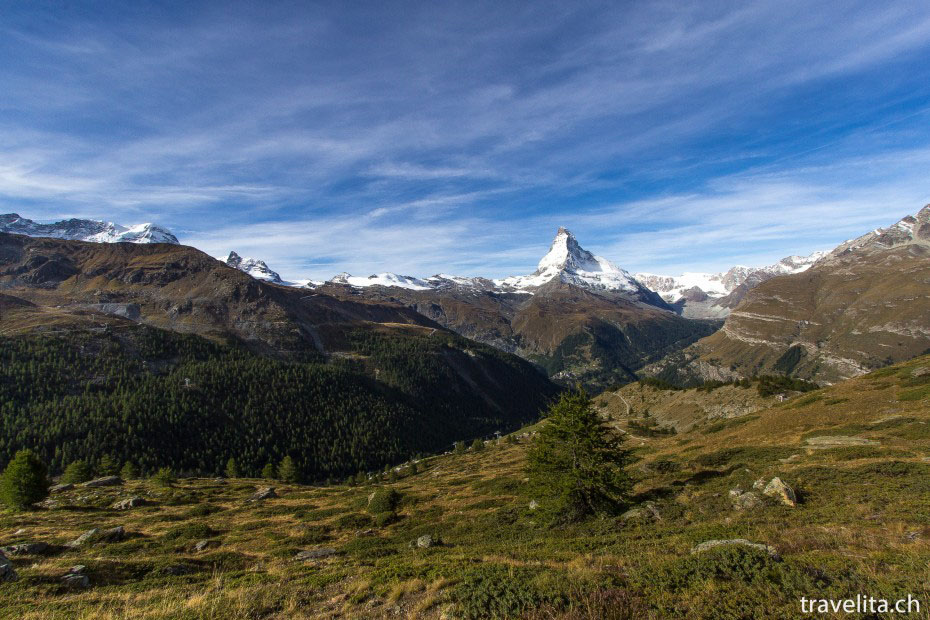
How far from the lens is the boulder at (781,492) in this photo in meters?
25.6

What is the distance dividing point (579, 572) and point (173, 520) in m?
57.6

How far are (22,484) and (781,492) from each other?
92.8m

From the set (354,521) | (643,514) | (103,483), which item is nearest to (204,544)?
(354,521)

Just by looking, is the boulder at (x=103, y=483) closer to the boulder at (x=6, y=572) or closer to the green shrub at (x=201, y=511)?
the green shrub at (x=201, y=511)

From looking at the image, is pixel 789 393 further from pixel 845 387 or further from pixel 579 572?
pixel 579 572

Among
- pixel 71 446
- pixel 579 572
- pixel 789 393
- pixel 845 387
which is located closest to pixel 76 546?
pixel 579 572

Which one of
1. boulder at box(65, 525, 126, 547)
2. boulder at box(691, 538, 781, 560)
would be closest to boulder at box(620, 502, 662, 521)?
boulder at box(691, 538, 781, 560)

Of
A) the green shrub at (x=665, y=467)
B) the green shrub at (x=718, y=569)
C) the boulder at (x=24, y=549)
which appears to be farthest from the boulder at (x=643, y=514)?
the boulder at (x=24, y=549)

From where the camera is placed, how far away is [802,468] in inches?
1291

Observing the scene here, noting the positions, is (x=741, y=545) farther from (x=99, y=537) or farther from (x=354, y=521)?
(x=99, y=537)

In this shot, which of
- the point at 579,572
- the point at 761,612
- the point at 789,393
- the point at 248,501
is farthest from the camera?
the point at 789,393

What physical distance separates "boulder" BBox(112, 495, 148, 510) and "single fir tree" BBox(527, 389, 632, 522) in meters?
62.6

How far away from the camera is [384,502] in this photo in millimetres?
53781

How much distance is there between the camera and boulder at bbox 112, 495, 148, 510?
2232 inches
